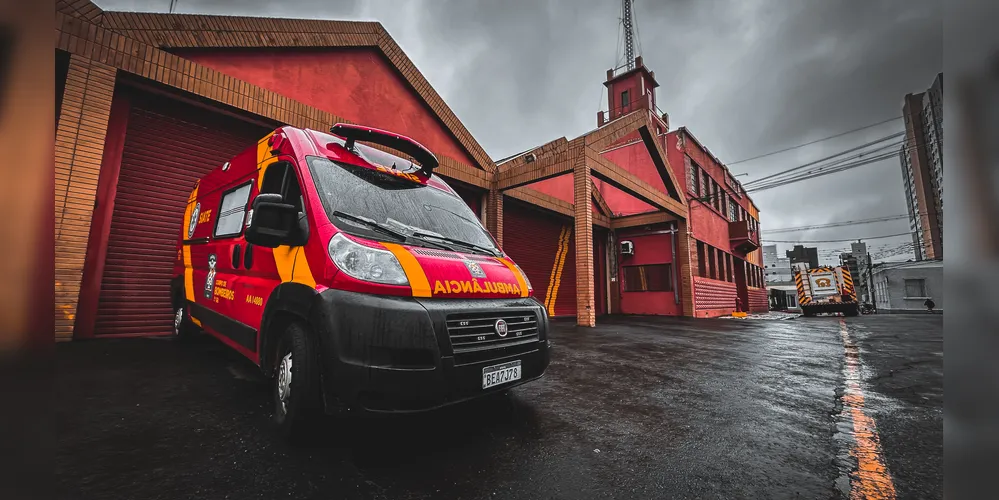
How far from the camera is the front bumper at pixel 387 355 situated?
2082 millimetres

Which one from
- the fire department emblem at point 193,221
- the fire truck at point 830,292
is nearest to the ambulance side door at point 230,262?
the fire department emblem at point 193,221

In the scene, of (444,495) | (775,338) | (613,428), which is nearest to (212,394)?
(444,495)

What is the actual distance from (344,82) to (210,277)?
18.2ft

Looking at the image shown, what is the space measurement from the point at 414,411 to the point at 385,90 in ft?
27.0

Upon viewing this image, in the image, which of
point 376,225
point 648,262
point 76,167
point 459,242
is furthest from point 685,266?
point 76,167

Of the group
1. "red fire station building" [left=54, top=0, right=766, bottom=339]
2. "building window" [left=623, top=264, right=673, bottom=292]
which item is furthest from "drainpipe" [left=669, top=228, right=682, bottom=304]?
"red fire station building" [left=54, top=0, right=766, bottom=339]

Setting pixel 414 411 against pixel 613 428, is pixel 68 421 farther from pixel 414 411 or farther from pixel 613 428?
pixel 613 428

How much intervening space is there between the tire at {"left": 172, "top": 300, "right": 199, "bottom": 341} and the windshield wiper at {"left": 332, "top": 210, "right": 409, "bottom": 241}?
3.32m

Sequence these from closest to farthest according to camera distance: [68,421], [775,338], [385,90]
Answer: [68,421], [775,338], [385,90]

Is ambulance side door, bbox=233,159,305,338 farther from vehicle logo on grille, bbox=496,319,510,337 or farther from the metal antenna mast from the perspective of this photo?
the metal antenna mast

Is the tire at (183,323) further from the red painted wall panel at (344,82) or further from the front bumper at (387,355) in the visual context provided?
the red painted wall panel at (344,82)

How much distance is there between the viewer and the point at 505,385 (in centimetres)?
253

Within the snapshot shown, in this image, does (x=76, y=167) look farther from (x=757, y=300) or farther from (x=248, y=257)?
(x=757, y=300)

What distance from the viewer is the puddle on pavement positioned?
74.4 inches
